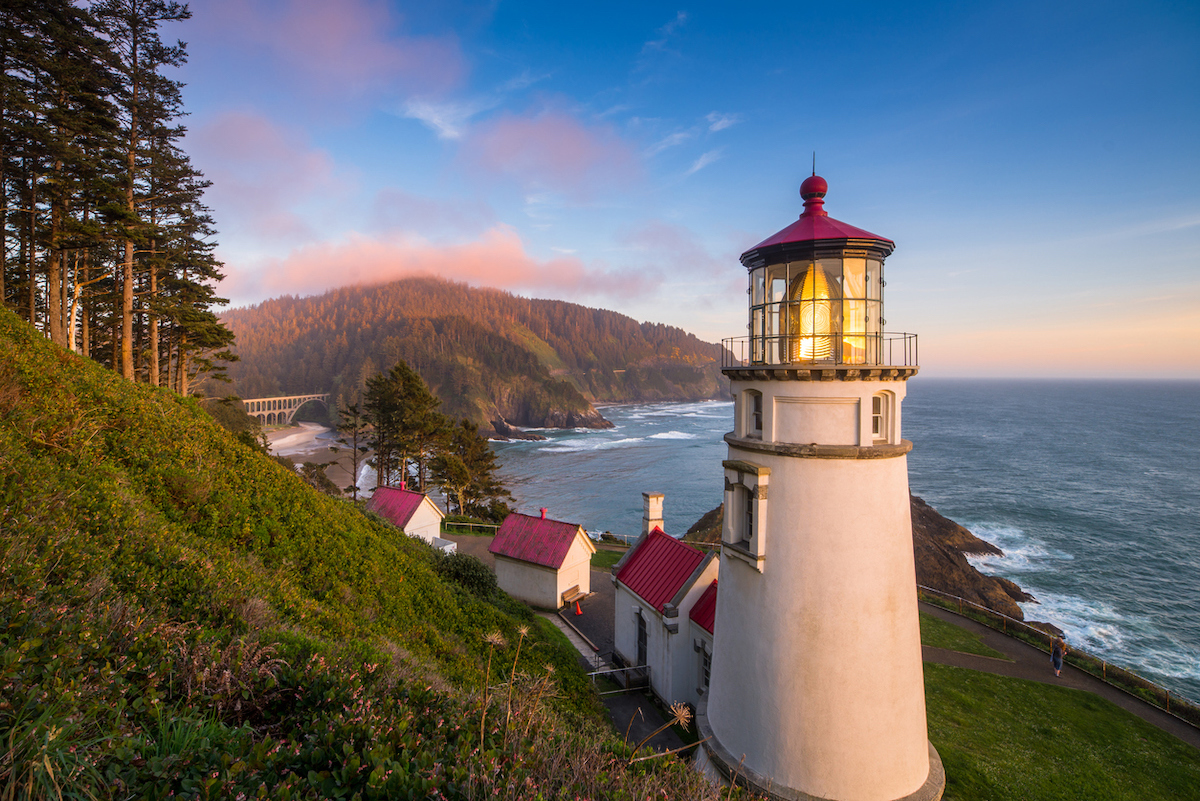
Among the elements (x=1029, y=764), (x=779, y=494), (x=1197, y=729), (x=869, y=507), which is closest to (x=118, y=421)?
(x=779, y=494)

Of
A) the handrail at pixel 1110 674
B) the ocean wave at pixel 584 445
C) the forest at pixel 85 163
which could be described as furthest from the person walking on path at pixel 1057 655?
the ocean wave at pixel 584 445

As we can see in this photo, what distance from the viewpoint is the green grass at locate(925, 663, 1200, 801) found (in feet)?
33.2

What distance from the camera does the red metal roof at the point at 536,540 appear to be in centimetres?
1806

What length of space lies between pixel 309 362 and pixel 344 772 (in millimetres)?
181508

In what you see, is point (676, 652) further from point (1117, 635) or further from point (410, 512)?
point (1117, 635)

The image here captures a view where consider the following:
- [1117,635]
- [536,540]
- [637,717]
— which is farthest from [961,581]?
[637,717]

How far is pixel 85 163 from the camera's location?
15.7m

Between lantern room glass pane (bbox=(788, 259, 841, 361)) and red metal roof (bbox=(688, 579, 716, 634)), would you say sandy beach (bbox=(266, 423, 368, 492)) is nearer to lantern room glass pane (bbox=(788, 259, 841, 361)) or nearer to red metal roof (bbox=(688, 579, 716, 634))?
red metal roof (bbox=(688, 579, 716, 634))

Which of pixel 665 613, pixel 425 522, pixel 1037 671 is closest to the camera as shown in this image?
pixel 665 613

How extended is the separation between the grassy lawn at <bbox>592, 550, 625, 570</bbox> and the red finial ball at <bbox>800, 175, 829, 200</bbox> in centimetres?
1678

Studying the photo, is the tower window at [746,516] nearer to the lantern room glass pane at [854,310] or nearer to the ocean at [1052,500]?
the lantern room glass pane at [854,310]

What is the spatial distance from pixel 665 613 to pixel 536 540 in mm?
7810

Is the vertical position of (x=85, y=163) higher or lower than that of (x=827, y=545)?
higher

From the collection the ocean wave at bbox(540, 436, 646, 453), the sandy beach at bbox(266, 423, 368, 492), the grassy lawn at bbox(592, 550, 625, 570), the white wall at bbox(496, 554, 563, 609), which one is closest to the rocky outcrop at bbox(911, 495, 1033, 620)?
the grassy lawn at bbox(592, 550, 625, 570)
